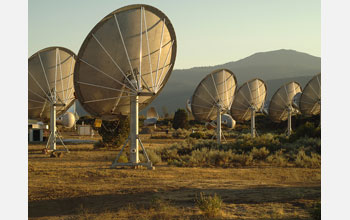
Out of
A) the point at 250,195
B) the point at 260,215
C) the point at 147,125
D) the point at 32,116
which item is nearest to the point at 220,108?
the point at 32,116

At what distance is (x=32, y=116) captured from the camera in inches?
1244

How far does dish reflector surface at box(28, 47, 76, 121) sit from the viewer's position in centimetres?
2920

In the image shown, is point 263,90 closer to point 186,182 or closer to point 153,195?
point 186,182

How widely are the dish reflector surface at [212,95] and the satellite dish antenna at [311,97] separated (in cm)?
843

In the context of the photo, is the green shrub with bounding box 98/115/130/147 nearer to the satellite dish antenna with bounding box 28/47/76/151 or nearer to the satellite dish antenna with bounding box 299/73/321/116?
the satellite dish antenna with bounding box 28/47/76/151

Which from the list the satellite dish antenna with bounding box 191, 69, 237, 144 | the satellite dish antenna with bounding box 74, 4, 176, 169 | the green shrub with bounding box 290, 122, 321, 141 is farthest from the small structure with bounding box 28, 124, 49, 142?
the green shrub with bounding box 290, 122, 321, 141

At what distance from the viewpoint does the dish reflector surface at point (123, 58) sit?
60.8 ft

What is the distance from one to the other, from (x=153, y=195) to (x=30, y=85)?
19.6 meters

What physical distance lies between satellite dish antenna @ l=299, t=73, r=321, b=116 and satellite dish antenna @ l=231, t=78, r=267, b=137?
5307 mm

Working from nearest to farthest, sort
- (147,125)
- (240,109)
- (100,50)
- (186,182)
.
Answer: (186,182) → (100,50) → (240,109) → (147,125)

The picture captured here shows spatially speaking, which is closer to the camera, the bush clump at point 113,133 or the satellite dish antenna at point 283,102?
the bush clump at point 113,133

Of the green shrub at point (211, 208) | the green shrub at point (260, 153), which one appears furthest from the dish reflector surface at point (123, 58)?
the green shrub at point (211, 208)

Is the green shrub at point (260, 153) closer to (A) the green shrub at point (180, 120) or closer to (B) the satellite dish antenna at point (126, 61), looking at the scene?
(B) the satellite dish antenna at point (126, 61)

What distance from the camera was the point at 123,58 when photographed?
19156mm
